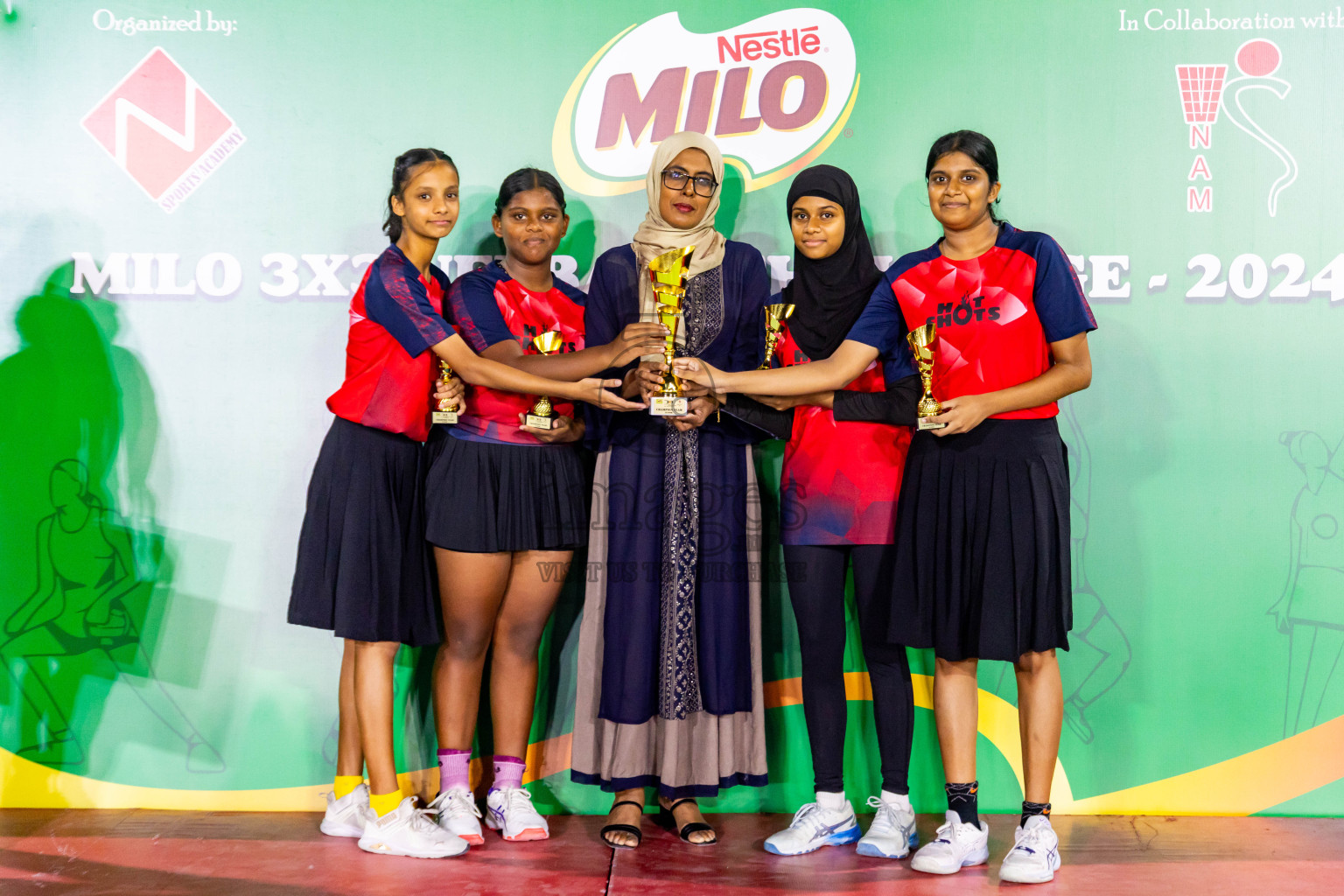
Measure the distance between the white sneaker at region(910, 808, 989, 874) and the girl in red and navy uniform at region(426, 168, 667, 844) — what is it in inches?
40.1

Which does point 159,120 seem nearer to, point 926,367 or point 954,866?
point 926,367

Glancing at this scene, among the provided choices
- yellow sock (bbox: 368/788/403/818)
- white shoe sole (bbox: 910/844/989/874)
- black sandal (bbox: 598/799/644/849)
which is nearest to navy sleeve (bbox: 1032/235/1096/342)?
white shoe sole (bbox: 910/844/989/874)

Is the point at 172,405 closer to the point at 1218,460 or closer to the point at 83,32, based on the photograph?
the point at 83,32

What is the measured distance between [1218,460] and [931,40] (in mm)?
1511

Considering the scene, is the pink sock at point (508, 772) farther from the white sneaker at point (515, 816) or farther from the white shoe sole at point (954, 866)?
Answer: the white shoe sole at point (954, 866)

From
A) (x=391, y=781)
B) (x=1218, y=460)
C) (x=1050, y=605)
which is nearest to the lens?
(x=1050, y=605)

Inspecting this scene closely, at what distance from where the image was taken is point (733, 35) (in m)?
3.12

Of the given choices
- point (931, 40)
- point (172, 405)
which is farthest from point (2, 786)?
point (931, 40)

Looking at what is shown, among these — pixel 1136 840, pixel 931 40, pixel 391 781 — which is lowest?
pixel 1136 840

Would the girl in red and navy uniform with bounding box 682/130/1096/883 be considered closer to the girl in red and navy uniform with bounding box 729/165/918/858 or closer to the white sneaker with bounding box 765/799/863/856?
the girl in red and navy uniform with bounding box 729/165/918/858

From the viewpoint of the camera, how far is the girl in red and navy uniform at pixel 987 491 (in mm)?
2461

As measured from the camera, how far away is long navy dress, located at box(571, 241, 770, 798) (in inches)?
107

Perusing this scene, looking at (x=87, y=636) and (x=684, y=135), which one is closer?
(x=684, y=135)

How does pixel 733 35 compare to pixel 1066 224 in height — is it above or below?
above
